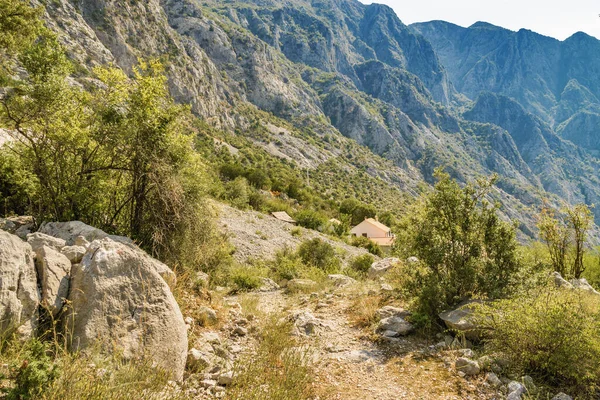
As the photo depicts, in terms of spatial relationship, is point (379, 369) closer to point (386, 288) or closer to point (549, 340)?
point (549, 340)

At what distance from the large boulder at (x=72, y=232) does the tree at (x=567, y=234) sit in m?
14.9

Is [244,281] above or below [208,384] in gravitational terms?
below

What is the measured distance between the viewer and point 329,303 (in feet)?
29.2

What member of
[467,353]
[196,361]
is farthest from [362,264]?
[196,361]

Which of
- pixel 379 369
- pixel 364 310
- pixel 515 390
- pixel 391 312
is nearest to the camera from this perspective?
pixel 515 390

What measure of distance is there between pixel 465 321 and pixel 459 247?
1610 mm

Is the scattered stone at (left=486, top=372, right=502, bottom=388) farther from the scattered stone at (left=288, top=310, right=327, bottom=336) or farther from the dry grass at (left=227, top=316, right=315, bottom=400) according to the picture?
the scattered stone at (left=288, top=310, right=327, bottom=336)

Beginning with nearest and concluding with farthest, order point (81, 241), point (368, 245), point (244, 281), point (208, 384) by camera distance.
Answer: point (208, 384) → point (81, 241) → point (244, 281) → point (368, 245)

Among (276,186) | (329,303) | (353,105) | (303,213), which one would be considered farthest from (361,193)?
(329,303)

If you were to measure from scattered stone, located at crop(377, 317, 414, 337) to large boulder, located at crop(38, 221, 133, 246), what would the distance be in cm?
532

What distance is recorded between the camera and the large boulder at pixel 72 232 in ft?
19.9

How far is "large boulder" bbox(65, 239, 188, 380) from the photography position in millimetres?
3953

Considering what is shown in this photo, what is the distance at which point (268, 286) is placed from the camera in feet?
39.1

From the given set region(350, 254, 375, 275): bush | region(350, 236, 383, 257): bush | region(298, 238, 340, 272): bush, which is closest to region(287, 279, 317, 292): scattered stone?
region(298, 238, 340, 272): bush
